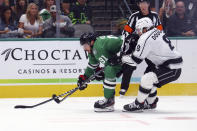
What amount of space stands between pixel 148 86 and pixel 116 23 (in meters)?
2.47

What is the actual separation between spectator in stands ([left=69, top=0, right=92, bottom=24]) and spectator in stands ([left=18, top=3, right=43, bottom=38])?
512 millimetres

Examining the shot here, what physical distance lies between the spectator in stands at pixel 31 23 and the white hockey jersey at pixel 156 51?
2539mm

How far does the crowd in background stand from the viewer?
7832 millimetres

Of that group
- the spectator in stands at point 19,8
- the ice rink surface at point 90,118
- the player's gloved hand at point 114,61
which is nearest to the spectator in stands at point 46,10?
the spectator in stands at point 19,8

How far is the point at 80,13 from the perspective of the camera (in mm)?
7992

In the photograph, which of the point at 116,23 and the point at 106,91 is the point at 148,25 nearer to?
the point at 106,91

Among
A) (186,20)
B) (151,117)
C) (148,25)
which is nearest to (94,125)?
(151,117)

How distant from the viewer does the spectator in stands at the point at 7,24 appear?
7812 millimetres

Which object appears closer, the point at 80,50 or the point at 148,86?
the point at 148,86

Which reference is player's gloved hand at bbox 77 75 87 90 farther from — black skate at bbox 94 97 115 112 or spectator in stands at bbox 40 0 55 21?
spectator in stands at bbox 40 0 55 21

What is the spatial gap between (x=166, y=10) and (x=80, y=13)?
135cm

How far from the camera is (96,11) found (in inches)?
316

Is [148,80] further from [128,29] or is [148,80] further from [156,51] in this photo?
[128,29]

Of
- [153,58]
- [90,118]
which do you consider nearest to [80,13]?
[153,58]
